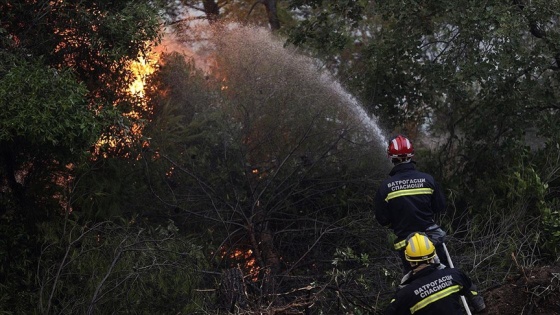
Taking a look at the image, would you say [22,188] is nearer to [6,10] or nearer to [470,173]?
[6,10]

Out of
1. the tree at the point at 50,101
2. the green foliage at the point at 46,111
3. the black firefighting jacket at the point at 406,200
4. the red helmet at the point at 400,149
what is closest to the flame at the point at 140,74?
the tree at the point at 50,101

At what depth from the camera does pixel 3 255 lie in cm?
1041

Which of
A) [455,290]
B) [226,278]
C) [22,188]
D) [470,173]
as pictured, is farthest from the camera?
[470,173]

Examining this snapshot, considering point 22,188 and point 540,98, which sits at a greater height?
point 22,188

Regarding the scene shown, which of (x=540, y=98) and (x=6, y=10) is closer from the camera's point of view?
(x=6, y=10)

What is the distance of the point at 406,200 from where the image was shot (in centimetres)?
712

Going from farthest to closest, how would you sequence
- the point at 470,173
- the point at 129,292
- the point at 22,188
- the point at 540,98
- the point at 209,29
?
the point at 209,29, the point at 470,173, the point at 540,98, the point at 22,188, the point at 129,292

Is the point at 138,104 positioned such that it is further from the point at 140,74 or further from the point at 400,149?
the point at 400,149

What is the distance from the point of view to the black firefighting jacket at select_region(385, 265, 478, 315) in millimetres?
5918

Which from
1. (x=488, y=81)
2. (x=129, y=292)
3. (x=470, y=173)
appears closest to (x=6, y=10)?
(x=129, y=292)

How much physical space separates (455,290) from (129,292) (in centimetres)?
432

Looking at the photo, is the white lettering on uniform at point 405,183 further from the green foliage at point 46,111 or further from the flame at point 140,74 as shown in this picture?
the flame at point 140,74

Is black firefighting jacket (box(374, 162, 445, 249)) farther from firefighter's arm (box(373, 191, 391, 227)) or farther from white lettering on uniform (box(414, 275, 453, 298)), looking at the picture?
white lettering on uniform (box(414, 275, 453, 298))

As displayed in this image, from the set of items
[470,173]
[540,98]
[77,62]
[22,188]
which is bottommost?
[470,173]
